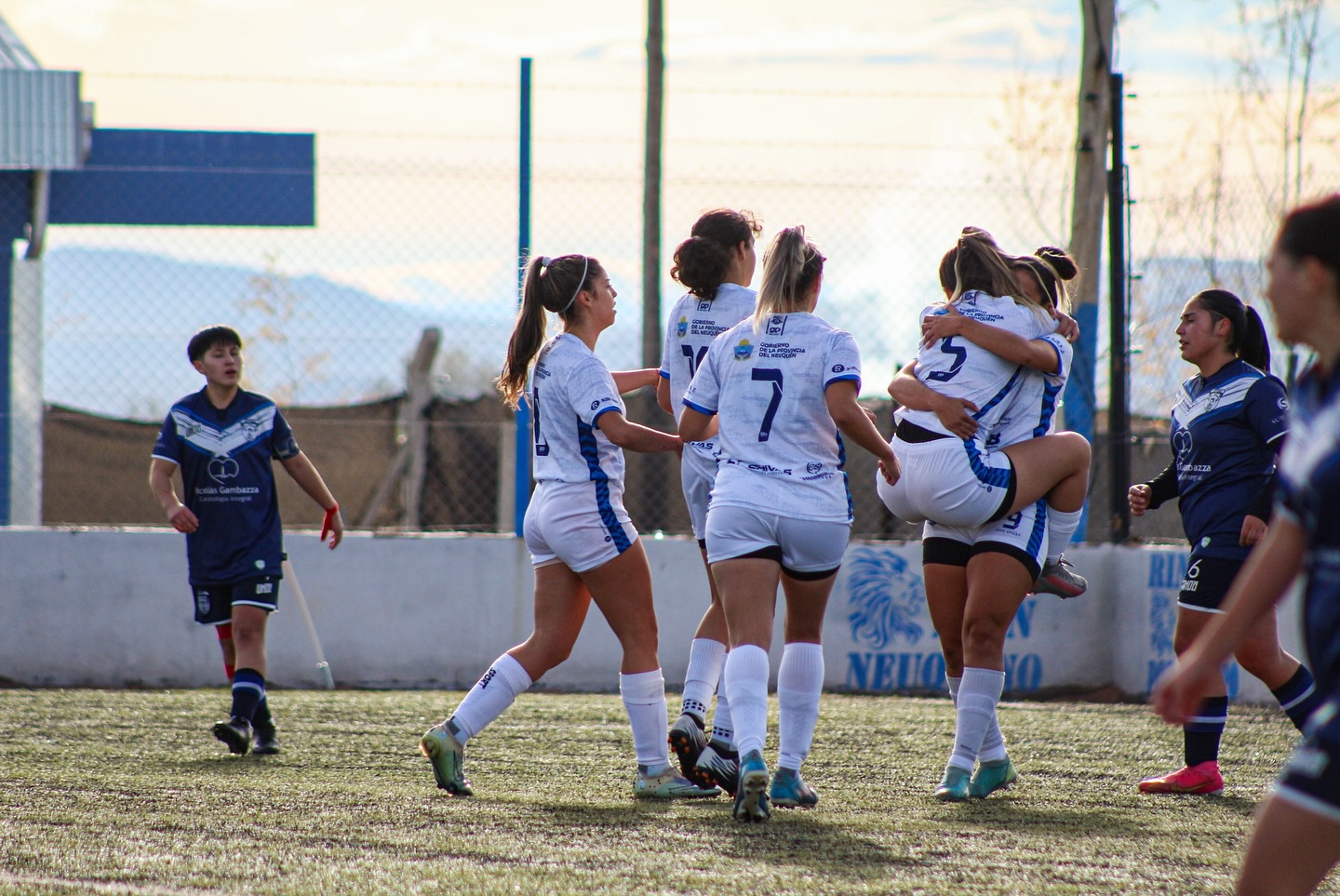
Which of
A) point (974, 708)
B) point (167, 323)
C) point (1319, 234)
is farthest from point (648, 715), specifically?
point (167, 323)

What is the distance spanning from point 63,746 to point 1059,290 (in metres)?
4.13

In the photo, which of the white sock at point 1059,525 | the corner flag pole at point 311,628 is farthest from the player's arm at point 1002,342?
the corner flag pole at point 311,628

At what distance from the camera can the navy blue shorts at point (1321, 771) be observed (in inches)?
75.2

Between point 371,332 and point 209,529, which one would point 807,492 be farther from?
point 371,332

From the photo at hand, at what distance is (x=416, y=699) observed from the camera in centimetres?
710

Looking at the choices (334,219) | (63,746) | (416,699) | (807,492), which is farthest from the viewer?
(334,219)

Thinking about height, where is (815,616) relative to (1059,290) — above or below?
below

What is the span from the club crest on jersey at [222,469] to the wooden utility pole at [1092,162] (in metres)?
4.98

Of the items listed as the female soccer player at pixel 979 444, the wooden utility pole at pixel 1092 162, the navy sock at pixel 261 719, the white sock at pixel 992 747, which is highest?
the wooden utility pole at pixel 1092 162

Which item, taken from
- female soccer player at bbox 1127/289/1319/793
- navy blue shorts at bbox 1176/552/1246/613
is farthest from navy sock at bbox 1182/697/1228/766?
navy blue shorts at bbox 1176/552/1246/613

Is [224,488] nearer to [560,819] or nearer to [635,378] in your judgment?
[635,378]

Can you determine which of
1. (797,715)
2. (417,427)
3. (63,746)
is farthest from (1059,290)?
(417,427)

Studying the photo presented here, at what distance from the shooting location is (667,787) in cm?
427

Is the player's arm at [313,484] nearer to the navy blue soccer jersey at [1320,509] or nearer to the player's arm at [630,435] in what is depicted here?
the player's arm at [630,435]
